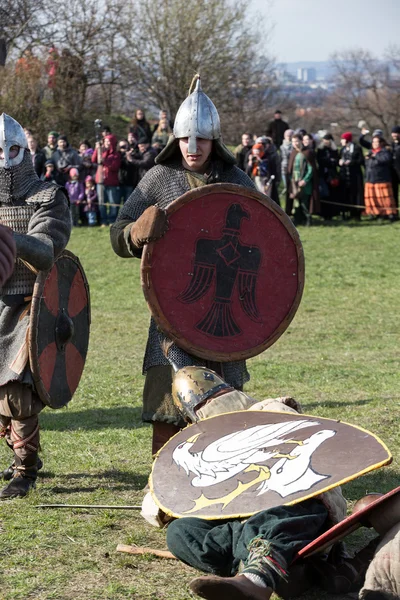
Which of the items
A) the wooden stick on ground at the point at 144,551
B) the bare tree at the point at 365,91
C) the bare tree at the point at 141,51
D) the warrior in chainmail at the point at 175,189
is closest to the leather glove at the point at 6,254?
the wooden stick on ground at the point at 144,551

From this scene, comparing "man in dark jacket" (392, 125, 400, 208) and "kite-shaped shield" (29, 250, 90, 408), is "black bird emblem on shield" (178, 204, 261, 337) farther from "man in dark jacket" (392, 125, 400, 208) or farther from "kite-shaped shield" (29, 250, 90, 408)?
"man in dark jacket" (392, 125, 400, 208)

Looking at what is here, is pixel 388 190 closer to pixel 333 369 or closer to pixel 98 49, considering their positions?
pixel 333 369

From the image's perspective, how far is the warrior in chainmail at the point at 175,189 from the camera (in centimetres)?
427

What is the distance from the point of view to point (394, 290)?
11.1m

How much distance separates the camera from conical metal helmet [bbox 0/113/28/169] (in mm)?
4430

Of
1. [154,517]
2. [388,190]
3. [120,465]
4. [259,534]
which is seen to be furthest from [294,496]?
[388,190]

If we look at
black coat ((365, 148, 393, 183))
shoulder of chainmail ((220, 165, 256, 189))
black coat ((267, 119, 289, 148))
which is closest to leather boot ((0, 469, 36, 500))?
shoulder of chainmail ((220, 165, 256, 189))

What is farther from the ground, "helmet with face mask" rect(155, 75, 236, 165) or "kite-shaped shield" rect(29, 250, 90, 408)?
"helmet with face mask" rect(155, 75, 236, 165)

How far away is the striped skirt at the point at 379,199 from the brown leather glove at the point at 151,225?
1213 cm

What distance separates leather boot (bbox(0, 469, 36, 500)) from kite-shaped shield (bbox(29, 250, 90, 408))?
0.34 meters

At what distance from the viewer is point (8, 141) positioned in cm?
446

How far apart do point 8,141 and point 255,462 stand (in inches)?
79.2

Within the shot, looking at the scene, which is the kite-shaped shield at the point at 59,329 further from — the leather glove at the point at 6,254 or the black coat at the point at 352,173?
the black coat at the point at 352,173

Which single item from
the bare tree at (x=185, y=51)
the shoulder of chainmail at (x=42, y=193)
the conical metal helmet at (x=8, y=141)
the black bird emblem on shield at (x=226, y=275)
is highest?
the bare tree at (x=185, y=51)
